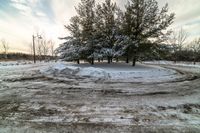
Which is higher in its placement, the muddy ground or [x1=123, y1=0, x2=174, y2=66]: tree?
[x1=123, y1=0, x2=174, y2=66]: tree

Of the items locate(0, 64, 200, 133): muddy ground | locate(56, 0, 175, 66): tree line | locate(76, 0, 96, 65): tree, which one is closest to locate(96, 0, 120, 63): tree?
locate(56, 0, 175, 66): tree line

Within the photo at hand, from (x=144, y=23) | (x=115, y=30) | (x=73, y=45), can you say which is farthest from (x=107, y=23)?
Answer: (x=73, y=45)

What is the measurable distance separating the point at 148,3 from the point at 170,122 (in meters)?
14.2

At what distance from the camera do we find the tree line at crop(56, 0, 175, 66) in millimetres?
14445

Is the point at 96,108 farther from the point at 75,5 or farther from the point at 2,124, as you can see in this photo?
the point at 75,5

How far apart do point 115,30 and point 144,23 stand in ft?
11.8

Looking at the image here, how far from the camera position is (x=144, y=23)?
579 inches

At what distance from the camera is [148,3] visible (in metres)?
14.4

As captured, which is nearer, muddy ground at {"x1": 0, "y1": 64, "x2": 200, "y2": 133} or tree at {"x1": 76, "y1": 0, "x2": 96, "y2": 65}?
muddy ground at {"x1": 0, "y1": 64, "x2": 200, "y2": 133}

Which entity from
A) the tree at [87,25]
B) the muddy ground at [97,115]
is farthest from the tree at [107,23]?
the muddy ground at [97,115]

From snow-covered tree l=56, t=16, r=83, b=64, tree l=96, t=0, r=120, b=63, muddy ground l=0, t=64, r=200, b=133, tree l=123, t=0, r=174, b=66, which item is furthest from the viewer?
snow-covered tree l=56, t=16, r=83, b=64

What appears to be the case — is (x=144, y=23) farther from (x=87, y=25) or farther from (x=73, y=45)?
(x=73, y=45)

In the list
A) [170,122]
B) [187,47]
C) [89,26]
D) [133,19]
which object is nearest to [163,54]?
[133,19]

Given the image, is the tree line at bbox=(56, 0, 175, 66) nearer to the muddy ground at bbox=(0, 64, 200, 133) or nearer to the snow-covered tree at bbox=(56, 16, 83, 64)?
the snow-covered tree at bbox=(56, 16, 83, 64)
